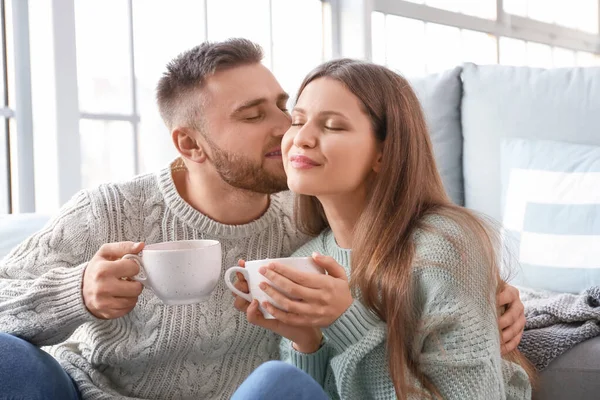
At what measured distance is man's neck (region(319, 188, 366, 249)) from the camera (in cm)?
129

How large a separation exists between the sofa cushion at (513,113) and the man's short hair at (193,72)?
0.80 m

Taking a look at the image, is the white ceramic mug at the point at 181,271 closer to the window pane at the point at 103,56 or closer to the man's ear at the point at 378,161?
the man's ear at the point at 378,161

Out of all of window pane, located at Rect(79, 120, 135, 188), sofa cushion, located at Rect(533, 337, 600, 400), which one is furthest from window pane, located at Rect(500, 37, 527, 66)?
sofa cushion, located at Rect(533, 337, 600, 400)

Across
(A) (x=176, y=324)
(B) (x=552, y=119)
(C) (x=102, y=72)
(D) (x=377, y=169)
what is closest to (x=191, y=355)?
(A) (x=176, y=324)

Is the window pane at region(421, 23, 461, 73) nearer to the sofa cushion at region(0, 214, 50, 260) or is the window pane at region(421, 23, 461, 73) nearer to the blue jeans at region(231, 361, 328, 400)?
the sofa cushion at region(0, 214, 50, 260)

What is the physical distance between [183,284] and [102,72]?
1572 millimetres

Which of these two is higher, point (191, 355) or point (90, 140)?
point (90, 140)

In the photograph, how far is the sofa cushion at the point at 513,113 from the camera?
6.15 feet

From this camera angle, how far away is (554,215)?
5.63 ft

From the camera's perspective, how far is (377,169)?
4.14 ft

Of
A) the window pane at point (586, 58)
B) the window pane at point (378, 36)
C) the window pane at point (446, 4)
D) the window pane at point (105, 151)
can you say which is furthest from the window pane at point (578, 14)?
the window pane at point (105, 151)

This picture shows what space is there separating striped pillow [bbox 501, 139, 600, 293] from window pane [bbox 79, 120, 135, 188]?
127 centimetres

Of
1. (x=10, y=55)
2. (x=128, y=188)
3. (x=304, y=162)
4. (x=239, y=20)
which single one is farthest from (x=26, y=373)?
(x=239, y=20)

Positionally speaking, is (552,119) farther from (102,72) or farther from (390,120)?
(102,72)
